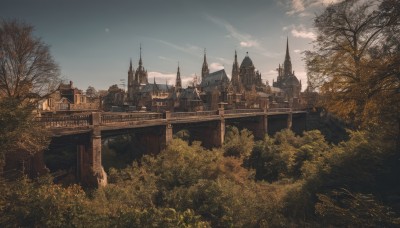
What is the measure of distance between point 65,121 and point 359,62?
1842 centimetres

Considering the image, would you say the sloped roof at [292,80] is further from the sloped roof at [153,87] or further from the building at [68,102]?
the building at [68,102]

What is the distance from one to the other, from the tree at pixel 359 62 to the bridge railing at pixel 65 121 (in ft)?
52.8

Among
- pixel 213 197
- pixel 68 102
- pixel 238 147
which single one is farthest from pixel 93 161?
pixel 68 102

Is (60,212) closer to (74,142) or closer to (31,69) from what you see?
(74,142)

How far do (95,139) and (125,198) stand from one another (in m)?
5.19

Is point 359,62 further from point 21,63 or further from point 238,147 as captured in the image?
point 21,63

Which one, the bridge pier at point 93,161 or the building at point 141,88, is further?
the building at point 141,88

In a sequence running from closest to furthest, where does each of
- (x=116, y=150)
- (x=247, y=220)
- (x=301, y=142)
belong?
(x=247, y=220), (x=116, y=150), (x=301, y=142)

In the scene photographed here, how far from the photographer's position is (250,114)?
33.5 m

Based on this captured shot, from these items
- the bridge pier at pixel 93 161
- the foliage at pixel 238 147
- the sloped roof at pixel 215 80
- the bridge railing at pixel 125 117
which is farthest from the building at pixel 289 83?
the bridge pier at pixel 93 161

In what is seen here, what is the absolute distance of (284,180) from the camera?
20703 millimetres

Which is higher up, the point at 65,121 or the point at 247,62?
the point at 247,62

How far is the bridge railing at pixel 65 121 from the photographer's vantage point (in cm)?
1416

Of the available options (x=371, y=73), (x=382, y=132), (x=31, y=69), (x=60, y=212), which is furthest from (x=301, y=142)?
(x=31, y=69)
